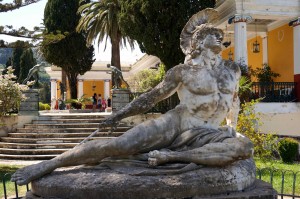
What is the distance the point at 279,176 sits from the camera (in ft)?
29.2

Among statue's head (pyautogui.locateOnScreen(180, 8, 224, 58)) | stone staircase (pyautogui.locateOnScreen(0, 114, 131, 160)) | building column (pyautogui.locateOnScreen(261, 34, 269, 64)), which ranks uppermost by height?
building column (pyautogui.locateOnScreen(261, 34, 269, 64))

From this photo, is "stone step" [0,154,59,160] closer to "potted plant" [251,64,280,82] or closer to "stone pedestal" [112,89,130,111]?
"stone pedestal" [112,89,130,111]

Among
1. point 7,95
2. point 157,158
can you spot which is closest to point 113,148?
point 157,158

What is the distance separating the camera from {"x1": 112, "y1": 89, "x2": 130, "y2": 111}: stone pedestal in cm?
1653

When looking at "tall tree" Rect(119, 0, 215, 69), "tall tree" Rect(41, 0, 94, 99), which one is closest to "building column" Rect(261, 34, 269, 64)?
"tall tree" Rect(119, 0, 215, 69)

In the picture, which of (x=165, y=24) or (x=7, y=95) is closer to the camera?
(x=7, y=95)

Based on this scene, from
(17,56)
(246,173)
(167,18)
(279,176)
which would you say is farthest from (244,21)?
(17,56)

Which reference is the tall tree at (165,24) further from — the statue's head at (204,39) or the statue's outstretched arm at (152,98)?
the statue's outstretched arm at (152,98)

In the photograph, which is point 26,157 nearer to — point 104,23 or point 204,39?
point 204,39

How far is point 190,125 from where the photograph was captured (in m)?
3.89

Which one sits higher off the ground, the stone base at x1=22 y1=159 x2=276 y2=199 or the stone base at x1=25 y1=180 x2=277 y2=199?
the stone base at x1=22 y1=159 x2=276 y2=199

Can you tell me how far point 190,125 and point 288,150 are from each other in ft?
30.7

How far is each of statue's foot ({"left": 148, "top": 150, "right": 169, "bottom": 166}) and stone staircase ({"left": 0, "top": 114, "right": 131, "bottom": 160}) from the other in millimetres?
8832

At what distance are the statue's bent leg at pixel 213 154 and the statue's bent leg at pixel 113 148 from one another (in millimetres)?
212
